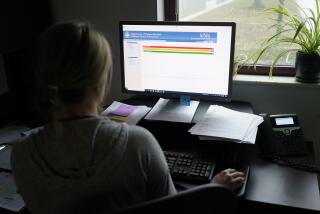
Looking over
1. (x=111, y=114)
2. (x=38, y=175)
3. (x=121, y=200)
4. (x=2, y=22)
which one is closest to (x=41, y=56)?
(x=38, y=175)

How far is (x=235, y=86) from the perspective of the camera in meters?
1.89

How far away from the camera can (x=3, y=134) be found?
5.92 feet

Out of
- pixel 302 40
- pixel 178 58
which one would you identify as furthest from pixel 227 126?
pixel 302 40

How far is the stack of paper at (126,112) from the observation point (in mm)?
1654

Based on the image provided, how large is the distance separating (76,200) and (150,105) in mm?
1005

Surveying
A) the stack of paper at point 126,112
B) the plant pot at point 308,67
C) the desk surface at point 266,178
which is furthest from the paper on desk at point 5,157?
the plant pot at point 308,67

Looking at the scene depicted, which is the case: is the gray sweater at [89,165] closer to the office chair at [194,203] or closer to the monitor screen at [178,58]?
the office chair at [194,203]

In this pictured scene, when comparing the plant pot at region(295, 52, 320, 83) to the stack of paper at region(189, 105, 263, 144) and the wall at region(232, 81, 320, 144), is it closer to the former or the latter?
the wall at region(232, 81, 320, 144)

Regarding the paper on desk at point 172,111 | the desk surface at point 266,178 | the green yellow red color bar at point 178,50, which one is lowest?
the desk surface at point 266,178

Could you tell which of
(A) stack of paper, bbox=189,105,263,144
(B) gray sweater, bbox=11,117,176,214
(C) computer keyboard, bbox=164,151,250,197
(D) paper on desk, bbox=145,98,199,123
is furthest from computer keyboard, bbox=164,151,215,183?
(B) gray sweater, bbox=11,117,176,214

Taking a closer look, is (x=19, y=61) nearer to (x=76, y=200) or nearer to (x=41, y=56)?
(x=41, y=56)

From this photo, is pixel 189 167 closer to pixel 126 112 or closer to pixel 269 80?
pixel 126 112

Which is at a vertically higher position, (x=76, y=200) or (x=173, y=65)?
(x=173, y=65)

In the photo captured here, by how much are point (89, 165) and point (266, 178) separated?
75 cm
